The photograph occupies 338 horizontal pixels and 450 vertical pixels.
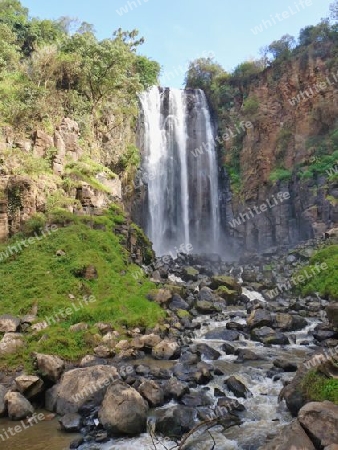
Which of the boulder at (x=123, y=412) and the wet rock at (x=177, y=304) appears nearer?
the boulder at (x=123, y=412)

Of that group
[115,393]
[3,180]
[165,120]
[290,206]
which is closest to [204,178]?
[165,120]

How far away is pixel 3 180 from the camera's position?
17.7m

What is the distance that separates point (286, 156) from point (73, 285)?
24555 millimetres

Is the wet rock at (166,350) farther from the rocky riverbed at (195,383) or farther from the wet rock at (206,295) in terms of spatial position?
the wet rock at (206,295)

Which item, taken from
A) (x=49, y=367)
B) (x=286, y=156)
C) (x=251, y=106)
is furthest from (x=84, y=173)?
(x=251, y=106)

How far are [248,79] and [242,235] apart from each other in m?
16.5

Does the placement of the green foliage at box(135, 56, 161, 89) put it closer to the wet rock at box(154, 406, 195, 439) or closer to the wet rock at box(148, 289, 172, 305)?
the wet rock at box(148, 289, 172, 305)

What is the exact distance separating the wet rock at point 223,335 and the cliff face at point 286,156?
49.9 feet

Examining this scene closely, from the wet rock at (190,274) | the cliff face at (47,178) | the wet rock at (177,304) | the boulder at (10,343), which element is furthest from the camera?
the wet rock at (190,274)

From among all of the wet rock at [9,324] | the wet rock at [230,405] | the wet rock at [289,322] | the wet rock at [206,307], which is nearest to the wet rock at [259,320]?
the wet rock at [289,322]

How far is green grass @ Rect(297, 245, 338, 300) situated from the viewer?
18.0m

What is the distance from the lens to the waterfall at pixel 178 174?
34.3 m

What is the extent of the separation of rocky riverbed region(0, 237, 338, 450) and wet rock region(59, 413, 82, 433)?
0.8 inches

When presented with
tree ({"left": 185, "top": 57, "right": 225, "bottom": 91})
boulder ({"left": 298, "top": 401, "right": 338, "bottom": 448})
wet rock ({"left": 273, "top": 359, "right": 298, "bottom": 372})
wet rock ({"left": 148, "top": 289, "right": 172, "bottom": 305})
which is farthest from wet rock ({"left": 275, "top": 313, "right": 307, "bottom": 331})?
tree ({"left": 185, "top": 57, "right": 225, "bottom": 91})
